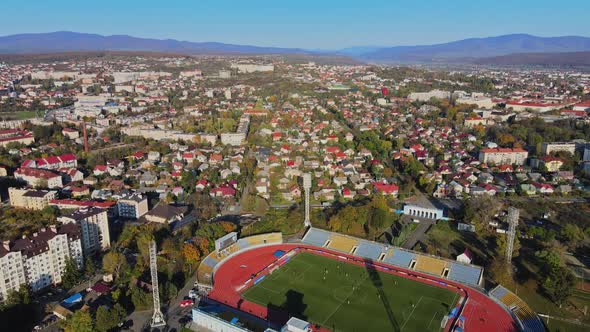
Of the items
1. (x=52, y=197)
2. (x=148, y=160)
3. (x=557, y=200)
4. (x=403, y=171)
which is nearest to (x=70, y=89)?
(x=148, y=160)

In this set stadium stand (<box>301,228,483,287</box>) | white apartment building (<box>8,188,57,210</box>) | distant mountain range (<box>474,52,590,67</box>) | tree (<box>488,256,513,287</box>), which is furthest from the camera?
distant mountain range (<box>474,52,590,67</box>)

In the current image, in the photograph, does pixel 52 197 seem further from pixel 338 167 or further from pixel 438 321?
pixel 438 321

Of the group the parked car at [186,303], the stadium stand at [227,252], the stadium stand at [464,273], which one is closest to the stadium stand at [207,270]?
the stadium stand at [227,252]

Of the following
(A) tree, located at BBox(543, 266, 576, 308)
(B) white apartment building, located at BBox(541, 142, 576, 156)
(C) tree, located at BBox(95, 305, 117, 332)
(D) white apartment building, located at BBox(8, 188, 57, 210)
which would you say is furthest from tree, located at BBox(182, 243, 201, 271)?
(B) white apartment building, located at BBox(541, 142, 576, 156)

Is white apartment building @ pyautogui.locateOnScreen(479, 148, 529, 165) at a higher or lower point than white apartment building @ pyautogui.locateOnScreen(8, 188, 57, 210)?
higher

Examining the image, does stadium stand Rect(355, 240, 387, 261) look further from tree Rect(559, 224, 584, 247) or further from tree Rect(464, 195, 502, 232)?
tree Rect(559, 224, 584, 247)

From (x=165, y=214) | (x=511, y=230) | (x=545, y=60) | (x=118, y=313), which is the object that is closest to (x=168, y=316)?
(x=118, y=313)
